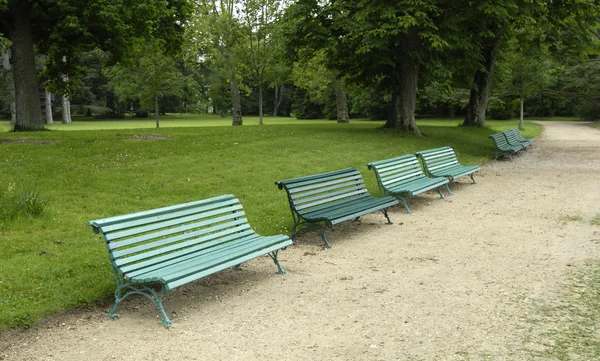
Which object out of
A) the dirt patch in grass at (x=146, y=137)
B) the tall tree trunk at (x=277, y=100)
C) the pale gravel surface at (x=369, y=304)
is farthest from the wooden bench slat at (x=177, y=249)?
the tall tree trunk at (x=277, y=100)

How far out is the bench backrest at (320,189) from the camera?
806cm

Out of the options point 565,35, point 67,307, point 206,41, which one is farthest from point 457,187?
point 206,41

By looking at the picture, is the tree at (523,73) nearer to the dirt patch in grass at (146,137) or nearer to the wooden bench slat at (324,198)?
the dirt patch in grass at (146,137)

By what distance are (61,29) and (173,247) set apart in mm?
15205

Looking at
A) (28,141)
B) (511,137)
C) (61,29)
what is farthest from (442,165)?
(61,29)

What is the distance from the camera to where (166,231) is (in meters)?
5.85

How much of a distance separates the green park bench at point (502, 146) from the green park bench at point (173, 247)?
1362 centimetres

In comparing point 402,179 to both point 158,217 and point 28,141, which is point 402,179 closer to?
point 158,217

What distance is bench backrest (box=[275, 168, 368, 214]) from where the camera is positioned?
26.5ft

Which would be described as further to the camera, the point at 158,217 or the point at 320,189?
the point at 320,189

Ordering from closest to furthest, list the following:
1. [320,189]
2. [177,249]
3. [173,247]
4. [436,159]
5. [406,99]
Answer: [173,247] → [177,249] → [320,189] → [436,159] → [406,99]

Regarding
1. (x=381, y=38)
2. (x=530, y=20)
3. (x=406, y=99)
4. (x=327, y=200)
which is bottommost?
(x=327, y=200)

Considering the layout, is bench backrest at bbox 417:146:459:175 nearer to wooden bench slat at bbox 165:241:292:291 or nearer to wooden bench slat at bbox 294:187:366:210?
wooden bench slat at bbox 294:187:366:210

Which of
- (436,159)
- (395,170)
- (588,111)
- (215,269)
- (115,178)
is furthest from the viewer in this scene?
(588,111)
